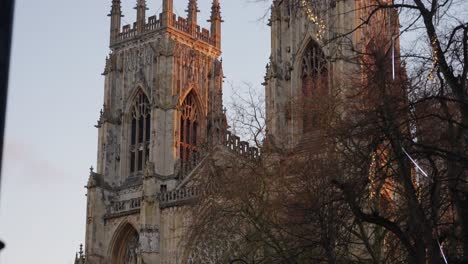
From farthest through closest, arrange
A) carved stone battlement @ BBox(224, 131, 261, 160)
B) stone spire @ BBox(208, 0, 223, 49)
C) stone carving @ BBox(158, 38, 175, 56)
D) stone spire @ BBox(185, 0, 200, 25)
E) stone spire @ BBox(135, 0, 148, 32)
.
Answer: stone spire @ BBox(208, 0, 223, 49), stone spire @ BBox(185, 0, 200, 25), stone spire @ BBox(135, 0, 148, 32), stone carving @ BBox(158, 38, 175, 56), carved stone battlement @ BBox(224, 131, 261, 160)

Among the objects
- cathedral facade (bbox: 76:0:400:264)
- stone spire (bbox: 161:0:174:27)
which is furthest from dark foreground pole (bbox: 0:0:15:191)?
stone spire (bbox: 161:0:174:27)

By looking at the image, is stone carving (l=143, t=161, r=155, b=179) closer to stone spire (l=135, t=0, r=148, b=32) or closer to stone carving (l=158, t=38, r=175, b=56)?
stone carving (l=158, t=38, r=175, b=56)

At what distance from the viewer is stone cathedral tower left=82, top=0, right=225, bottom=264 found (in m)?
40.0

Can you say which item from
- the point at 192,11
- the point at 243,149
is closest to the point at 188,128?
the point at 192,11

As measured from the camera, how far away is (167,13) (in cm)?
4375

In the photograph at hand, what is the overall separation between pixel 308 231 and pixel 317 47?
21.7 meters

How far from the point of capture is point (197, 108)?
44.6m

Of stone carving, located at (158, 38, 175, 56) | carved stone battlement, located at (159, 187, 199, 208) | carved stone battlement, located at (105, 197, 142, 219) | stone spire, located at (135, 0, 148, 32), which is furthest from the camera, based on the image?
stone spire, located at (135, 0, 148, 32)

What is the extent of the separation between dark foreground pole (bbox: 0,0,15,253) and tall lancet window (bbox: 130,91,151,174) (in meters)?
41.8

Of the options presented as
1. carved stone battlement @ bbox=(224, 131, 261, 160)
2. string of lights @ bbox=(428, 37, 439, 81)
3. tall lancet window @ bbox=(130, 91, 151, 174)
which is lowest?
string of lights @ bbox=(428, 37, 439, 81)

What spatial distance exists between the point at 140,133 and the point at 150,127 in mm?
1637

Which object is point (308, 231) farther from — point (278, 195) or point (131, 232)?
point (131, 232)

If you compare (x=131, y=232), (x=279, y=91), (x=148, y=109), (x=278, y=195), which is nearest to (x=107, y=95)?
(x=148, y=109)

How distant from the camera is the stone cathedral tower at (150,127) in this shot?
40000 millimetres
